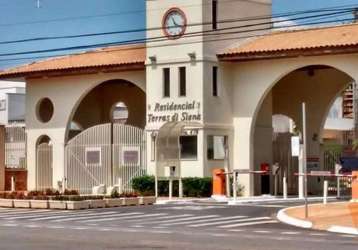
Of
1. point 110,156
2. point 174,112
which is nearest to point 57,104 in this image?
point 110,156

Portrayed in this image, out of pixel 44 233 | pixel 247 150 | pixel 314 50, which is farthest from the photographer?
pixel 247 150

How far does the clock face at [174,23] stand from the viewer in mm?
41062

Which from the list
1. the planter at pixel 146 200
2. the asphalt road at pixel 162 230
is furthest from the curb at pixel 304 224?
the planter at pixel 146 200

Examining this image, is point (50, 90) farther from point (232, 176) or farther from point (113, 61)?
point (232, 176)

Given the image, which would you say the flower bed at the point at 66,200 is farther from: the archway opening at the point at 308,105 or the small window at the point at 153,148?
the archway opening at the point at 308,105

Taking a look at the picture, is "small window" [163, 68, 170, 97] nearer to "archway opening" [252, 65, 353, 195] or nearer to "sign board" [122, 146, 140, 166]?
"sign board" [122, 146, 140, 166]

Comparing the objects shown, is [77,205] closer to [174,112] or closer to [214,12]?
[174,112]

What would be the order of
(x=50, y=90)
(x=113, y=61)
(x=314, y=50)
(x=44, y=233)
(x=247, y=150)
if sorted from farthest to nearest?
(x=50, y=90) → (x=113, y=61) → (x=247, y=150) → (x=314, y=50) → (x=44, y=233)

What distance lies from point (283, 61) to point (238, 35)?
2879mm

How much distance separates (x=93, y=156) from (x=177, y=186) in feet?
17.2

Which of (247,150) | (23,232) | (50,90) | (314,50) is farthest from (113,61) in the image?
(23,232)

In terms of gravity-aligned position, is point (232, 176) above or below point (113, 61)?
below

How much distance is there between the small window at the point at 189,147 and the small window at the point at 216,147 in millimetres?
576

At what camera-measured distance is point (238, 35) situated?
41750 millimetres
